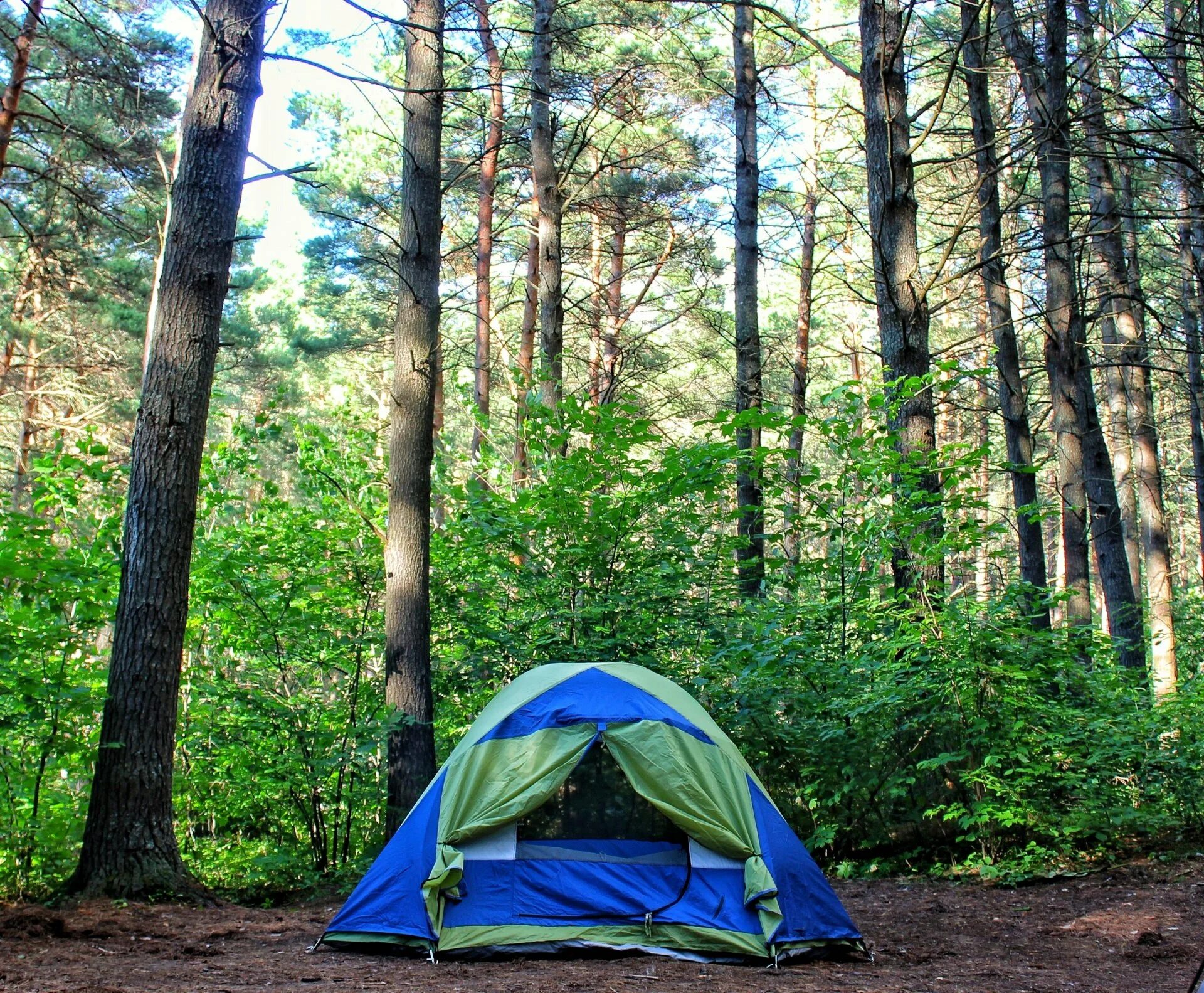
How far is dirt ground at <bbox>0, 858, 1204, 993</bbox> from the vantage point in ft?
12.1

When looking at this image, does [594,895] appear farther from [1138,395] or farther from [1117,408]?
[1117,408]

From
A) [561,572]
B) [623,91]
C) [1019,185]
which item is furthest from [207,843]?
[1019,185]

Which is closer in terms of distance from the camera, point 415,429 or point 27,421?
point 415,429

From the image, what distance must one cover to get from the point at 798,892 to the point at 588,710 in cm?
134

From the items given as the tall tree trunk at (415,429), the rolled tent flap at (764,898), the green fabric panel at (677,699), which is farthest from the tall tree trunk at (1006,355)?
the rolled tent flap at (764,898)

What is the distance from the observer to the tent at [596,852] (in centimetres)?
439

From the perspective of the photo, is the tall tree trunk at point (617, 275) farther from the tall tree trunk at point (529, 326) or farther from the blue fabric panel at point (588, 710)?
the blue fabric panel at point (588, 710)

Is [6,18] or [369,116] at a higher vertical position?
[369,116]

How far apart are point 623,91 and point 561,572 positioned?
6689 mm

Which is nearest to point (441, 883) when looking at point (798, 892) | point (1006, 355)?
point (798, 892)

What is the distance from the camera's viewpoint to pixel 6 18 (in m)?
10.8

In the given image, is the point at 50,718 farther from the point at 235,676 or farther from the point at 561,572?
the point at 561,572

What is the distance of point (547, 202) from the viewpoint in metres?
9.55

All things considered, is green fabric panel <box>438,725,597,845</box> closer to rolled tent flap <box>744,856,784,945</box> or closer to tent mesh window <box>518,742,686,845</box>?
tent mesh window <box>518,742,686,845</box>
